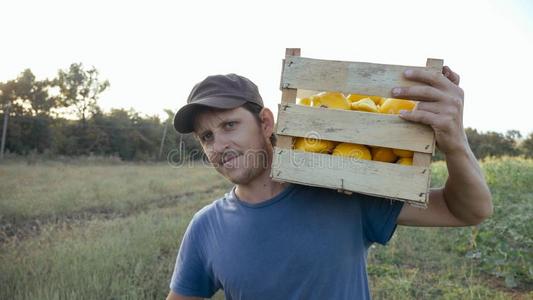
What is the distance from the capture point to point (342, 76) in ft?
→ 4.66

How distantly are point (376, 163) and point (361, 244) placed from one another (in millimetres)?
400

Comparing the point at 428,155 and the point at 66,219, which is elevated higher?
the point at 428,155

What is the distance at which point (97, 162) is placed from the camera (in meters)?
25.1

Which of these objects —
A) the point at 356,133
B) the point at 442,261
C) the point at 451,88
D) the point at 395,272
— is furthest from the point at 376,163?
the point at 442,261

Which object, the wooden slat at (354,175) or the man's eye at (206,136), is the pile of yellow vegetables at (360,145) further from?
the man's eye at (206,136)

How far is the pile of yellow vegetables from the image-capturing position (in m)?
1.40

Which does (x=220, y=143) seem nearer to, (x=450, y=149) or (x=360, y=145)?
(x=360, y=145)

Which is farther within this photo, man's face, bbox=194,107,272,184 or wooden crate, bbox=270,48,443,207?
man's face, bbox=194,107,272,184

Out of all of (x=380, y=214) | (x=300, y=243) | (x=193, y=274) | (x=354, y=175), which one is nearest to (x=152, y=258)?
(x=193, y=274)

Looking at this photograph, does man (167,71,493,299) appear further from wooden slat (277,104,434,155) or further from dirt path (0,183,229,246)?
dirt path (0,183,229,246)

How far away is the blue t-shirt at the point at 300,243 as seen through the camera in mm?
1509

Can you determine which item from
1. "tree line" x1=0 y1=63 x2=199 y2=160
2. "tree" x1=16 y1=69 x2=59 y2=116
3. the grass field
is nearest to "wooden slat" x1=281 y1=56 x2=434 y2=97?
the grass field

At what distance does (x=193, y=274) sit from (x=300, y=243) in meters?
0.56

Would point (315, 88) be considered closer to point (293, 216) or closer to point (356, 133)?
point (356, 133)
